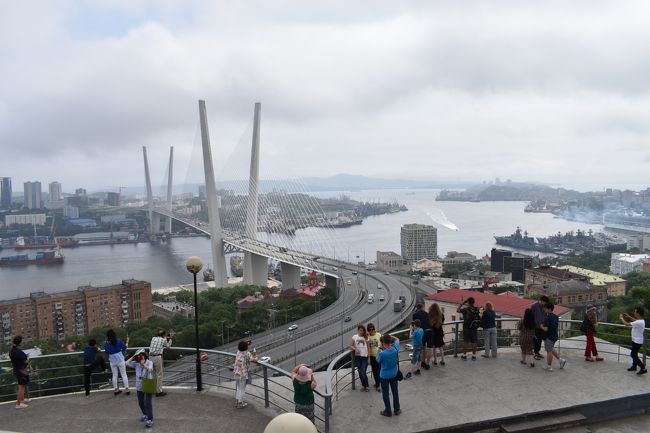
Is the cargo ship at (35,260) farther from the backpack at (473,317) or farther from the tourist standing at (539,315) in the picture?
the tourist standing at (539,315)

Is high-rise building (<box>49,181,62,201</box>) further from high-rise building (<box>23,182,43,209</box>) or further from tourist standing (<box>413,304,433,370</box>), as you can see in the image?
tourist standing (<box>413,304,433,370</box>)

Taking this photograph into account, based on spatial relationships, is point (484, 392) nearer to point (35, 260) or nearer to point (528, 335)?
point (528, 335)

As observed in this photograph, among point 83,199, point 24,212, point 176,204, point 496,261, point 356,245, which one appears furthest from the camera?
point 83,199

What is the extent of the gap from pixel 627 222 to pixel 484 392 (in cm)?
7307

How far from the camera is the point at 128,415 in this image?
2670mm

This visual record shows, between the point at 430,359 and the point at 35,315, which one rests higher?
the point at 430,359

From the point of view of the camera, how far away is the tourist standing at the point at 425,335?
3.07 m

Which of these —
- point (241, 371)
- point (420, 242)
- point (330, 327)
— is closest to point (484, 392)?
point (241, 371)

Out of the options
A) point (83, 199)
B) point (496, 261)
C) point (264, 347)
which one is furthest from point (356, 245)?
point (83, 199)

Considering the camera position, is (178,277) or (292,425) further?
A: (178,277)

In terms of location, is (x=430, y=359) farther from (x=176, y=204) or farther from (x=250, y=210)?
(x=176, y=204)

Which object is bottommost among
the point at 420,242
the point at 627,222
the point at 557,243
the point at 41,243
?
the point at 41,243

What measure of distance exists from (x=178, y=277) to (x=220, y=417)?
27.5m

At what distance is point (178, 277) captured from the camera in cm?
2892
